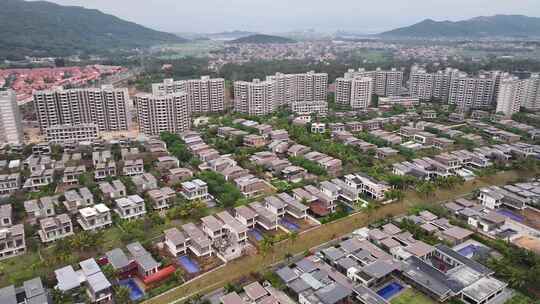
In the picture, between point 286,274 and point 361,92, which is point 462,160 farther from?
point 361,92

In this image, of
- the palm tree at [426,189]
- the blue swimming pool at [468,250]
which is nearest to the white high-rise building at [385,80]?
the palm tree at [426,189]

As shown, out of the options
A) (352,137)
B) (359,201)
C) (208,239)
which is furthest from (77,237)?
(352,137)

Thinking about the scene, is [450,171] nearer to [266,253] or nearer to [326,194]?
[326,194]

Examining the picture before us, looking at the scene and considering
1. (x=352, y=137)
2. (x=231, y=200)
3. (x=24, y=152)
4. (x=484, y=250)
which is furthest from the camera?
(x=352, y=137)

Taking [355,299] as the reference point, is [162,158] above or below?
above

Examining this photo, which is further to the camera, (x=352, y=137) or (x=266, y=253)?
(x=352, y=137)

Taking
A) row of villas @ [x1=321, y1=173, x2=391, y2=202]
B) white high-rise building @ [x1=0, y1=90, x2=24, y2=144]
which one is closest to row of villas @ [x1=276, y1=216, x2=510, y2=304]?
row of villas @ [x1=321, y1=173, x2=391, y2=202]

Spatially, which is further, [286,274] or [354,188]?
[354,188]

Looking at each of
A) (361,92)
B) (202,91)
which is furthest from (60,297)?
(361,92)
